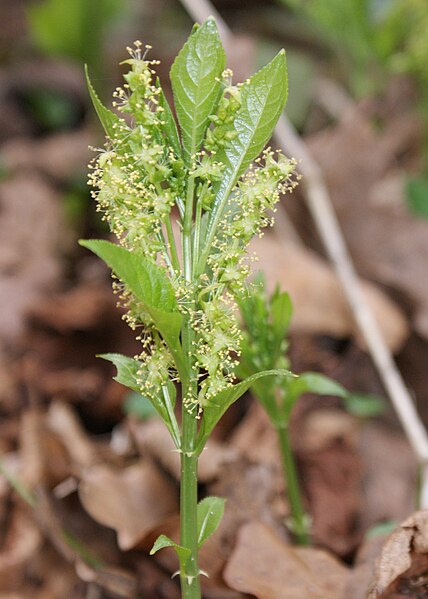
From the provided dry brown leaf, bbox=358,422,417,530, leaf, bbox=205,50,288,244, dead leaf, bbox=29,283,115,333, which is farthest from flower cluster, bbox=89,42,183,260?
dead leaf, bbox=29,283,115,333

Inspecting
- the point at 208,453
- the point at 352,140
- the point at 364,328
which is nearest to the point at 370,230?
the point at 352,140

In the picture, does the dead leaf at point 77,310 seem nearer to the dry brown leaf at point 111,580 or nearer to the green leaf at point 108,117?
the dry brown leaf at point 111,580

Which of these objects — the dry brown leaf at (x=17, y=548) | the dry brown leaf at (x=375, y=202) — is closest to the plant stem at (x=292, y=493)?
the dry brown leaf at (x=17, y=548)

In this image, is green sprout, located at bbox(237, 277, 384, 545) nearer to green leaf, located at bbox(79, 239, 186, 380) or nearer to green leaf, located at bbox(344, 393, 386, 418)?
green leaf, located at bbox(79, 239, 186, 380)

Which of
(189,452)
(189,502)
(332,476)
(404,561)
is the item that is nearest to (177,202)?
(189,452)

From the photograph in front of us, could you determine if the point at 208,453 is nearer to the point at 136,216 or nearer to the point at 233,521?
the point at 233,521
